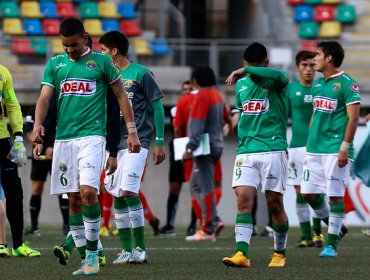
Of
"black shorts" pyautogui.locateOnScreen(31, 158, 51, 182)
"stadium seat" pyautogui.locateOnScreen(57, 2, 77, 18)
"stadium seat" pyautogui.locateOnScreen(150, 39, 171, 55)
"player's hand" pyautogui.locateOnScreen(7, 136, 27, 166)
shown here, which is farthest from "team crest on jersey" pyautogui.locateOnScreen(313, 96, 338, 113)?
"stadium seat" pyautogui.locateOnScreen(57, 2, 77, 18)

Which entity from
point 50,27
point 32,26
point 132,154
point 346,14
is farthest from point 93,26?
point 132,154

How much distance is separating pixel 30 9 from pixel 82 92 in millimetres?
15188

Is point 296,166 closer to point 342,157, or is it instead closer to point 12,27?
point 342,157

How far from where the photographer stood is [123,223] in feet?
34.1

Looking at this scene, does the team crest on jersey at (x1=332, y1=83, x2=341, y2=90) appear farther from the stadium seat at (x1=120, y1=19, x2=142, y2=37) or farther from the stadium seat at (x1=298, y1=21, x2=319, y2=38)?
the stadium seat at (x1=298, y1=21, x2=319, y2=38)

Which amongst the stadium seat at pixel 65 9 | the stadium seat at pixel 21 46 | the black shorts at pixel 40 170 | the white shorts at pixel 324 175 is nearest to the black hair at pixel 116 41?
the white shorts at pixel 324 175

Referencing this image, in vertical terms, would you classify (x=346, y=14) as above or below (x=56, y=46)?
above

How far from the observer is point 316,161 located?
11.6 meters

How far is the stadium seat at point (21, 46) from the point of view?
803 inches

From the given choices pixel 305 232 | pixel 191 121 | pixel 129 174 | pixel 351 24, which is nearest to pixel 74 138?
pixel 129 174

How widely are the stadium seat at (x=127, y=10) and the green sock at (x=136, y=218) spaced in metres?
14.7

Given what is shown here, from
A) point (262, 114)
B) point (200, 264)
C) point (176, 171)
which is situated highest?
point (262, 114)

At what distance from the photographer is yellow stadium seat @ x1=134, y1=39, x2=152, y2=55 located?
21078 mm

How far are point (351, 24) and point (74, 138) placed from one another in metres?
17.1
